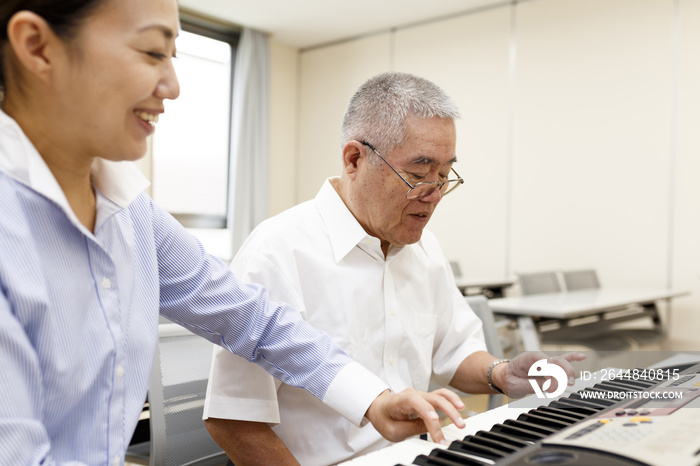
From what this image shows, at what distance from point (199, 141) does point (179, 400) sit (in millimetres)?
4851

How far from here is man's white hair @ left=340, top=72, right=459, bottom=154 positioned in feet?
3.95

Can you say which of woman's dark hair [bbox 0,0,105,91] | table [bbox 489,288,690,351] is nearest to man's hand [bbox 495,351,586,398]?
woman's dark hair [bbox 0,0,105,91]

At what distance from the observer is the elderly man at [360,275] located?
1097 mm

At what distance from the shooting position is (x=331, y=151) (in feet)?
20.7

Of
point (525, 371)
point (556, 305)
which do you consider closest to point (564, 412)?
point (525, 371)

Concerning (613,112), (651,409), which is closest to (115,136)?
(651,409)

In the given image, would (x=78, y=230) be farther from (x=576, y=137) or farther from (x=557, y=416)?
(x=576, y=137)

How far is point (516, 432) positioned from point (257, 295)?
0.48m

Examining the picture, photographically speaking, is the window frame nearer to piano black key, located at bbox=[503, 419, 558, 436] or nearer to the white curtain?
the white curtain

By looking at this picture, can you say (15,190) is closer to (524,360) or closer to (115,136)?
(115,136)

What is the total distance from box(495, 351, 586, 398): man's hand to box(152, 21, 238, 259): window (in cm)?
475

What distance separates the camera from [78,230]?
74 centimetres

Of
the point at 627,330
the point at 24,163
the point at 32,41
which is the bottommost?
the point at 627,330

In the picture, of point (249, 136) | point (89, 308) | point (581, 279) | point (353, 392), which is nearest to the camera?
point (89, 308)
